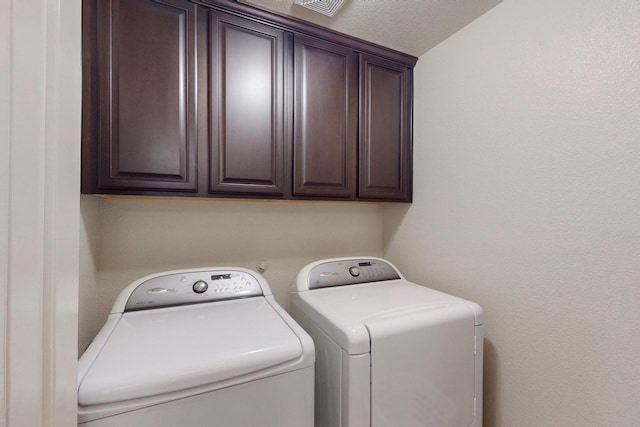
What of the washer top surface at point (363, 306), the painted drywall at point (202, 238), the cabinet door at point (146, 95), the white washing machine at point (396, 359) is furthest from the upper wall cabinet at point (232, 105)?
the white washing machine at point (396, 359)

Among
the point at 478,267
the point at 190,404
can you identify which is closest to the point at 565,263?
the point at 478,267

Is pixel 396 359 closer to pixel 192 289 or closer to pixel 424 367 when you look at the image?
pixel 424 367

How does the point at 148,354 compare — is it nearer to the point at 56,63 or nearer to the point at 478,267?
the point at 56,63

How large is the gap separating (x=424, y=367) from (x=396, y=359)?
0.15 metres

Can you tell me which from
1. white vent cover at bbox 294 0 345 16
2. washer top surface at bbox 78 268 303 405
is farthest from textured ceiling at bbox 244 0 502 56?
washer top surface at bbox 78 268 303 405

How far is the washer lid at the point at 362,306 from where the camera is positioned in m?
0.92

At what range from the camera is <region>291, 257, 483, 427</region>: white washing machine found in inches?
35.4

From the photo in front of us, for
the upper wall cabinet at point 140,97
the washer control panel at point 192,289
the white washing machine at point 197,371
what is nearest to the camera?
the white washing machine at point 197,371

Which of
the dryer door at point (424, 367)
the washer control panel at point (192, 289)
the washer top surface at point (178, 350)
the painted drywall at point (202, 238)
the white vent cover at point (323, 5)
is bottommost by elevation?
the dryer door at point (424, 367)

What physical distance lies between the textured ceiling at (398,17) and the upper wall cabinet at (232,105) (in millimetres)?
51

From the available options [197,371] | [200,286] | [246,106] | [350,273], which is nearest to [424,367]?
[350,273]

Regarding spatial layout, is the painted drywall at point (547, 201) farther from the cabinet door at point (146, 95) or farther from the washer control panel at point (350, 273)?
the cabinet door at point (146, 95)

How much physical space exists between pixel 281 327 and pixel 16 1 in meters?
0.96

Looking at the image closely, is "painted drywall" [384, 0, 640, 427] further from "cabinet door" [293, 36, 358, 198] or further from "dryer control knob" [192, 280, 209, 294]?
"dryer control knob" [192, 280, 209, 294]
